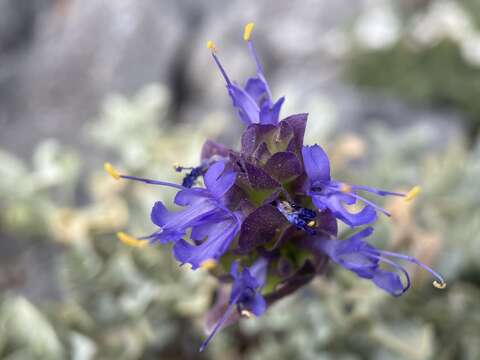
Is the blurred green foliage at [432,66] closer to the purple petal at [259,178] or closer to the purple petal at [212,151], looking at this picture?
the purple petal at [212,151]

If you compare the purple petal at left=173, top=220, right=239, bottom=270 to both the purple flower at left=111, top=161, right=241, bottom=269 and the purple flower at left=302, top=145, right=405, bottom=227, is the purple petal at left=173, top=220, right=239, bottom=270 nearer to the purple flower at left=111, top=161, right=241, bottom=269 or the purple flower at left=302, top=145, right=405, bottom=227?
the purple flower at left=111, top=161, right=241, bottom=269

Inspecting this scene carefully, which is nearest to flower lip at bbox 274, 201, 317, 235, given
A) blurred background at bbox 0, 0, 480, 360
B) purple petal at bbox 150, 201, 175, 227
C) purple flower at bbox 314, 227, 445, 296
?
purple flower at bbox 314, 227, 445, 296

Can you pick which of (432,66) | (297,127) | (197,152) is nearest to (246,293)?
(297,127)

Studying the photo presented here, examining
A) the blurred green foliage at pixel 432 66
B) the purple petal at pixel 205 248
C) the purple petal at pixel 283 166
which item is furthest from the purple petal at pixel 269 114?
the blurred green foliage at pixel 432 66

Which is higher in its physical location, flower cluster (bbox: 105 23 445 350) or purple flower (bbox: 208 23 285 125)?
purple flower (bbox: 208 23 285 125)

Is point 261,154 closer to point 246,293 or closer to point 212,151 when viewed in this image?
point 212,151

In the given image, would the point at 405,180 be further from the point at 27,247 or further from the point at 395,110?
the point at 27,247

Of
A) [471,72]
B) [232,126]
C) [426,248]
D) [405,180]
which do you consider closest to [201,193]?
[426,248]
